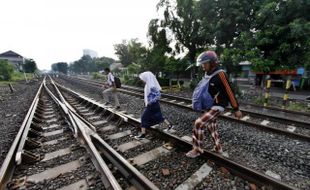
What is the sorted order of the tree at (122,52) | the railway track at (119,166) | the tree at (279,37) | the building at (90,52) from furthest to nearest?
1. the building at (90,52)
2. the tree at (122,52)
3. the tree at (279,37)
4. the railway track at (119,166)

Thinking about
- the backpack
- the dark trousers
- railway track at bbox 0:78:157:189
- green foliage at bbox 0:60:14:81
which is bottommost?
railway track at bbox 0:78:157:189

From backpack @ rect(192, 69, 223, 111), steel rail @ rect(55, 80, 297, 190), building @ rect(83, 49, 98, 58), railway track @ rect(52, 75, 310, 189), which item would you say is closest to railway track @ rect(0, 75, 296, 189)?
steel rail @ rect(55, 80, 297, 190)

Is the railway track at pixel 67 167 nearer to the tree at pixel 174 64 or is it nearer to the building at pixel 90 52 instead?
the tree at pixel 174 64

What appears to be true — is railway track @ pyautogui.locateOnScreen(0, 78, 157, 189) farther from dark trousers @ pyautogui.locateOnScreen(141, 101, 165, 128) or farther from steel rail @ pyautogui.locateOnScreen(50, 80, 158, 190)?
dark trousers @ pyautogui.locateOnScreen(141, 101, 165, 128)

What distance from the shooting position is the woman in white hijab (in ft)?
12.4

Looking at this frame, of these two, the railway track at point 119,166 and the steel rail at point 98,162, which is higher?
the steel rail at point 98,162

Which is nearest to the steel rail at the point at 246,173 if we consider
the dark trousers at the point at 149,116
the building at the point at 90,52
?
the dark trousers at the point at 149,116

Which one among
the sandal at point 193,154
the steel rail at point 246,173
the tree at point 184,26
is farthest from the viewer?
the tree at point 184,26

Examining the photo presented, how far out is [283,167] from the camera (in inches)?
111

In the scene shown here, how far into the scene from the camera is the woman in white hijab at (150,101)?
3.77m

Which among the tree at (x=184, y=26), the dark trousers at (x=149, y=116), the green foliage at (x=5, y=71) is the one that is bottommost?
the dark trousers at (x=149, y=116)

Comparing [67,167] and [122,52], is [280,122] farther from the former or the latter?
[122,52]

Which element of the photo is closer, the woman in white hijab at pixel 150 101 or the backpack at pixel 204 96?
the backpack at pixel 204 96

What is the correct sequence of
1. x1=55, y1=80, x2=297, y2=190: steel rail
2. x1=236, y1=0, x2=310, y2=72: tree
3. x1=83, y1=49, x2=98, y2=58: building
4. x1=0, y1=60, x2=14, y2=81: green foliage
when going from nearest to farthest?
x1=55, y1=80, x2=297, y2=190: steel rail → x1=236, y1=0, x2=310, y2=72: tree → x1=0, y1=60, x2=14, y2=81: green foliage → x1=83, y1=49, x2=98, y2=58: building
